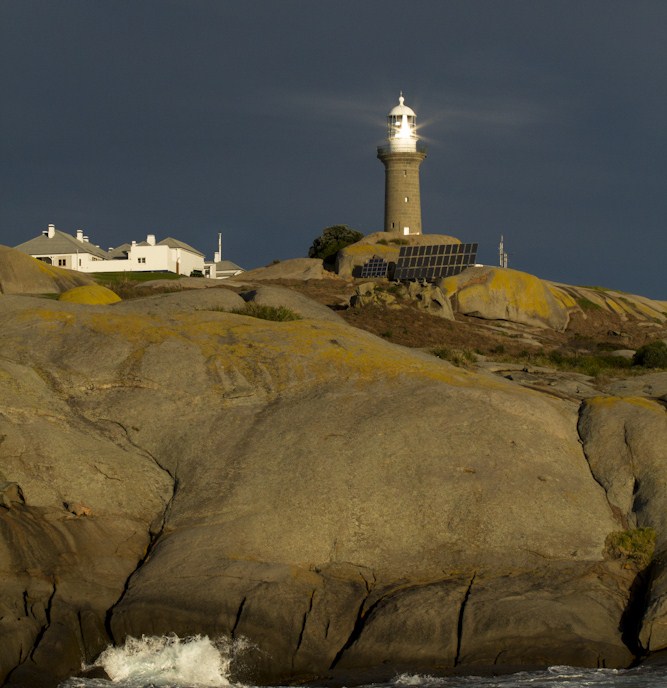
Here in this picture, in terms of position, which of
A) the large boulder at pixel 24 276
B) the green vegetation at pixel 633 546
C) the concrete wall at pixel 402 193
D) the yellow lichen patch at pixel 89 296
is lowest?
the green vegetation at pixel 633 546

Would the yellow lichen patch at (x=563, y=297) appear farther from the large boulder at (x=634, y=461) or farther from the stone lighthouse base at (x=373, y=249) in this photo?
the large boulder at (x=634, y=461)

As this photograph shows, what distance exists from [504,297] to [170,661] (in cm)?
5666

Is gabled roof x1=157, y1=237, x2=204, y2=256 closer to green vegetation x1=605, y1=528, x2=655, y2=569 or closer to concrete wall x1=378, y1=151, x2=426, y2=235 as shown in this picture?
concrete wall x1=378, y1=151, x2=426, y2=235

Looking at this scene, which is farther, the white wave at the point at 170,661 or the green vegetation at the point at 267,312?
the green vegetation at the point at 267,312

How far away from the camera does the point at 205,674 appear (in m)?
22.4

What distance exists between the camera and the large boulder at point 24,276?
5306cm

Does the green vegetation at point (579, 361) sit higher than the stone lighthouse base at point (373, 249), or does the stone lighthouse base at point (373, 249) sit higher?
the stone lighthouse base at point (373, 249)

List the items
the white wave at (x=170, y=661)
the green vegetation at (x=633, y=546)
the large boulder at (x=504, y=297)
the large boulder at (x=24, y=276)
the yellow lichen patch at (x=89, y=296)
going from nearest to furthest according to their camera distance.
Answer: the white wave at (x=170, y=661) < the green vegetation at (x=633, y=546) < the yellow lichen patch at (x=89, y=296) < the large boulder at (x=24, y=276) < the large boulder at (x=504, y=297)

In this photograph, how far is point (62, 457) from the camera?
1046 inches

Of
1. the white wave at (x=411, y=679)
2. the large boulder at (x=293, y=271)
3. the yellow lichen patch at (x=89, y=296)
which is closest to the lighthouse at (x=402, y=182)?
the large boulder at (x=293, y=271)

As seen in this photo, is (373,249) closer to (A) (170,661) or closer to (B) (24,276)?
(B) (24,276)

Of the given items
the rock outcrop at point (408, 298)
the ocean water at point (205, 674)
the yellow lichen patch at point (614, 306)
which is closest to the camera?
the ocean water at point (205, 674)

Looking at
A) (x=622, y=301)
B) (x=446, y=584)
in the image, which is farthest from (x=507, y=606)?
(x=622, y=301)

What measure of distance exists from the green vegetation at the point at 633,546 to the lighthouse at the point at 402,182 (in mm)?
79839
